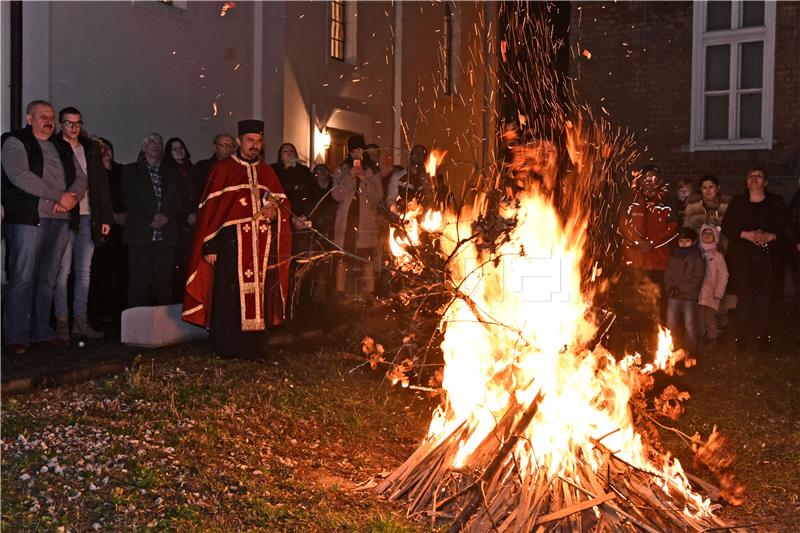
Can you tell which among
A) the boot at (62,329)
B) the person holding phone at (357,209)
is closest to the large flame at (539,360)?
the boot at (62,329)

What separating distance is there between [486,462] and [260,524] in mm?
1235

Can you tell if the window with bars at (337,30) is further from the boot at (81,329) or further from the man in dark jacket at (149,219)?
the boot at (81,329)

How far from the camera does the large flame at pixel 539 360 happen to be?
548 cm

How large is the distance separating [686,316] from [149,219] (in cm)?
544

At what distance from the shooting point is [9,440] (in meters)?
5.87

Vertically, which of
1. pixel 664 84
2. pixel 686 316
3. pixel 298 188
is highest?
pixel 664 84

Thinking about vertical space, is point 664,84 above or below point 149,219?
above

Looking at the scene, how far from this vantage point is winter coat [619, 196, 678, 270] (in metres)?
10.2

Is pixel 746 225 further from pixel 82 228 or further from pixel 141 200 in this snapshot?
pixel 82 228

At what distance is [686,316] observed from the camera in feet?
33.7

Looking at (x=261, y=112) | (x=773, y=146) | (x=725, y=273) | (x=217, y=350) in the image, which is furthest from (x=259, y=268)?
(x=773, y=146)

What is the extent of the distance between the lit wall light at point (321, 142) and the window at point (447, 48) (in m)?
5.67

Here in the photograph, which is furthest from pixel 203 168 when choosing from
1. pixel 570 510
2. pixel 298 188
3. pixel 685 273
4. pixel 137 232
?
pixel 570 510

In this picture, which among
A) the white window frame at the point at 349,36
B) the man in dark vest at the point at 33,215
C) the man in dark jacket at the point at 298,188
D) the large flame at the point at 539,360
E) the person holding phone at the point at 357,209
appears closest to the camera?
the large flame at the point at 539,360
